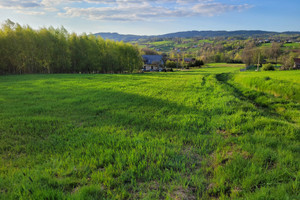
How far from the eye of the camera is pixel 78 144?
521cm

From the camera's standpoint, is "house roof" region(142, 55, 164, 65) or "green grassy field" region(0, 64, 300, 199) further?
"house roof" region(142, 55, 164, 65)

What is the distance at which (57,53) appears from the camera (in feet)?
149

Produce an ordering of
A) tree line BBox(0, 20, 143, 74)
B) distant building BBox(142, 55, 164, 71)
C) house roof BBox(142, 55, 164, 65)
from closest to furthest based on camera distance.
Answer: tree line BBox(0, 20, 143, 74), distant building BBox(142, 55, 164, 71), house roof BBox(142, 55, 164, 65)

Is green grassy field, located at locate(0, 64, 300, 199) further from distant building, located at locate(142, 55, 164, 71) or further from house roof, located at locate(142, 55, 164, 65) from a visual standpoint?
house roof, located at locate(142, 55, 164, 65)

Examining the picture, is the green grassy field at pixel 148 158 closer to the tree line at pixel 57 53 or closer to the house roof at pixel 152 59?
A: the tree line at pixel 57 53

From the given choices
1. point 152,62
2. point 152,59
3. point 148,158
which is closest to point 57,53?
point 148,158

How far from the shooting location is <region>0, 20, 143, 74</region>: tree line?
126 ft

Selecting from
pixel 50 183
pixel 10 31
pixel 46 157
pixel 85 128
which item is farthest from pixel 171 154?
pixel 10 31

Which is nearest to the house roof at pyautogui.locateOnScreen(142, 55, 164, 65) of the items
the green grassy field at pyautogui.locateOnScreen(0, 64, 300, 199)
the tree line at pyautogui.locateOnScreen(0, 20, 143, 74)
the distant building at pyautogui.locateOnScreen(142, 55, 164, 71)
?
the distant building at pyautogui.locateOnScreen(142, 55, 164, 71)

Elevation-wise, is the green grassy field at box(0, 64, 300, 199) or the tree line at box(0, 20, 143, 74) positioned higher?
the tree line at box(0, 20, 143, 74)

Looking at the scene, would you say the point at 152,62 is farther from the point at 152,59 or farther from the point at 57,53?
the point at 57,53

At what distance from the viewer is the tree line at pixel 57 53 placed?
38469mm

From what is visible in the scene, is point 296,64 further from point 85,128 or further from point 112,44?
point 85,128

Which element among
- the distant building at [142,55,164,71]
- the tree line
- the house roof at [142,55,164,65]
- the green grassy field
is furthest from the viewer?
the house roof at [142,55,164,65]
